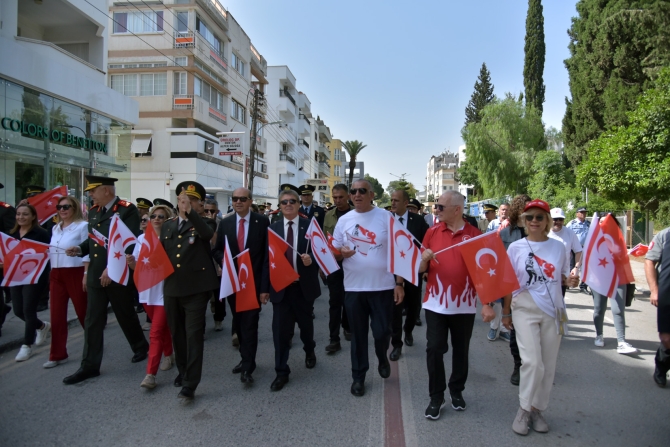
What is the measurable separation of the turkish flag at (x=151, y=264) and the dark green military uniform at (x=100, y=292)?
1.69 ft

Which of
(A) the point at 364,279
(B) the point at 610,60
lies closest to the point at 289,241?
(A) the point at 364,279

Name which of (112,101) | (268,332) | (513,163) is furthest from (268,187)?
(268,332)

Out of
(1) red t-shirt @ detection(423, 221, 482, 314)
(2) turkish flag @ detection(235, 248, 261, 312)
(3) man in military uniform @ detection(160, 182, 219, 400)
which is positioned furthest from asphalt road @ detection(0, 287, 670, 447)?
(1) red t-shirt @ detection(423, 221, 482, 314)

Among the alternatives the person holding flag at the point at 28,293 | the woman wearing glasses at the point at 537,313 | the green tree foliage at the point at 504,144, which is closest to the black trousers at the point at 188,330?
the person holding flag at the point at 28,293

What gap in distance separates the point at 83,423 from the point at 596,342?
6229 millimetres

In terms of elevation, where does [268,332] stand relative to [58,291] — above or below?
below

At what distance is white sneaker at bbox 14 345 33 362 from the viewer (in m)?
5.63

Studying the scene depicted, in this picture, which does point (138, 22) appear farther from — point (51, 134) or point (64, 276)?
point (64, 276)

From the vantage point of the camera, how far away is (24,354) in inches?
223

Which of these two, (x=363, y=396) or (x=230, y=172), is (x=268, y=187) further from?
(x=363, y=396)

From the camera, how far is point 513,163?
127 feet

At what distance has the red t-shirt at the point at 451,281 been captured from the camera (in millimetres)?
4008

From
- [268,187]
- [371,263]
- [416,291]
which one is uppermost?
[268,187]

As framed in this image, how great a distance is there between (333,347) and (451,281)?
2514mm
